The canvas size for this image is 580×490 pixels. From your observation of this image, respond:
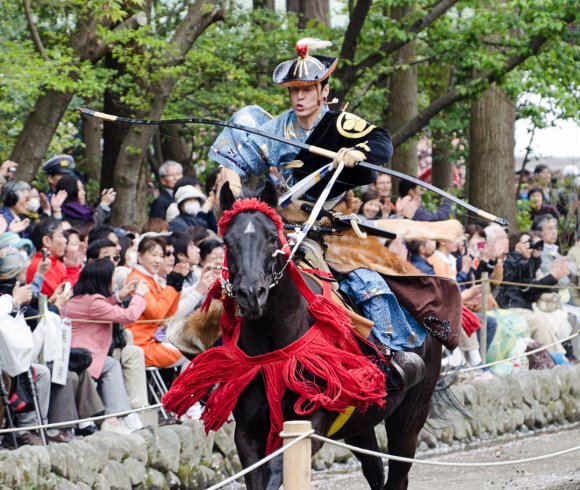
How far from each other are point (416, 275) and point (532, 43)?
27.0ft

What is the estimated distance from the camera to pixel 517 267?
13.8m

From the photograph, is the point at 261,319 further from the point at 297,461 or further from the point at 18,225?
the point at 18,225

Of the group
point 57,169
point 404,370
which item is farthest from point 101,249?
point 404,370

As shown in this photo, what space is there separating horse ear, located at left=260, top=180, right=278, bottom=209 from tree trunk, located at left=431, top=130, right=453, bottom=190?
1469cm

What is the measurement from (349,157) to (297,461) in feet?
5.97

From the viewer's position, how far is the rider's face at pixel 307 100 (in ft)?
23.7

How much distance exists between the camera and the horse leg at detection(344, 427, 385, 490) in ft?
26.1

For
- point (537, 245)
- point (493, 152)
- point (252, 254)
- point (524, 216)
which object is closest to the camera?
point (252, 254)

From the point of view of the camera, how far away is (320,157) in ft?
23.2

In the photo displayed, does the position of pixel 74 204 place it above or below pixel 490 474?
above

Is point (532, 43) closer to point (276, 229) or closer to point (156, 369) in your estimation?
point (156, 369)

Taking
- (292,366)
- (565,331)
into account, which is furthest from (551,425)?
(292,366)

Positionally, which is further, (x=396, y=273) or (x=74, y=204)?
(x=74, y=204)

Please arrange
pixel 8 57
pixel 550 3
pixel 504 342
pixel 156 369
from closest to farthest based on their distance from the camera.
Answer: pixel 156 369
pixel 8 57
pixel 504 342
pixel 550 3
